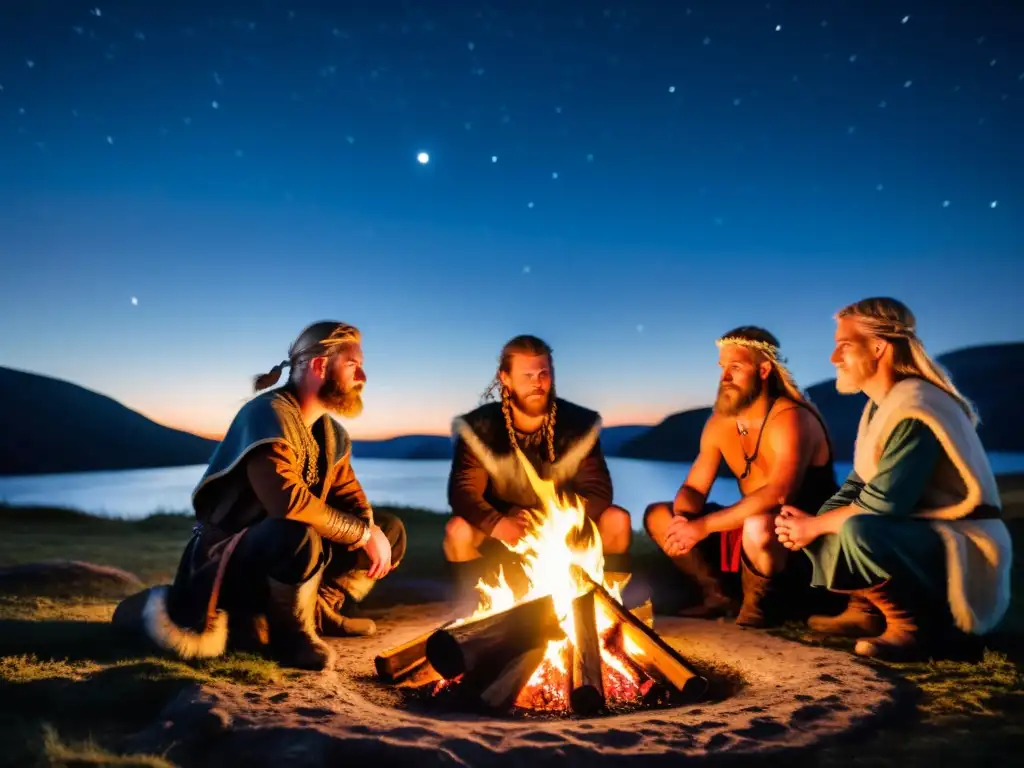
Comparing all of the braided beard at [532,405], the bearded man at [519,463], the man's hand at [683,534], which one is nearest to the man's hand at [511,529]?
the bearded man at [519,463]

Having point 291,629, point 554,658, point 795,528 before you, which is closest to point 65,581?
point 291,629

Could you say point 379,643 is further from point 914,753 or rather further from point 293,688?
point 914,753

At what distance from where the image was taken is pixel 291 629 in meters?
4.66

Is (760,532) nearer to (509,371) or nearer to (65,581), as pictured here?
(509,371)

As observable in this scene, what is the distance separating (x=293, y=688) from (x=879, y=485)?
10.8 feet

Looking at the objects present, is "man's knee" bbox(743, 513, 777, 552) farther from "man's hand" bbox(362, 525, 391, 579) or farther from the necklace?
"man's hand" bbox(362, 525, 391, 579)

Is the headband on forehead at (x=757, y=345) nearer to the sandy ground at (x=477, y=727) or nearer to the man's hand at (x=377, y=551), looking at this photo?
the sandy ground at (x=477, y=727)

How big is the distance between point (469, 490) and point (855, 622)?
2.70 meters

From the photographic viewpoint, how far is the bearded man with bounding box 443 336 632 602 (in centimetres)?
596

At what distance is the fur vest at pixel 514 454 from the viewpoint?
6.06 meters

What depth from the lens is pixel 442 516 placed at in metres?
13.9

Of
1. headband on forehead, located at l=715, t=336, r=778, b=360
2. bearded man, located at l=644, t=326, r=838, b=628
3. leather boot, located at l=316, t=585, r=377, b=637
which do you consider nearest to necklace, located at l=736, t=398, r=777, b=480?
bearded man, located at l=644, t=326, r=838, b=628

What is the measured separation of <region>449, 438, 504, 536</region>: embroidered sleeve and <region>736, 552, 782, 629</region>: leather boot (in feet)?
5.68

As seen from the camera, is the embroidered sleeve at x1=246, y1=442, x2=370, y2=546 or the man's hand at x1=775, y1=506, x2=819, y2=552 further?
the man's hand at x1=775, y1=506, x2=819, y2=552
